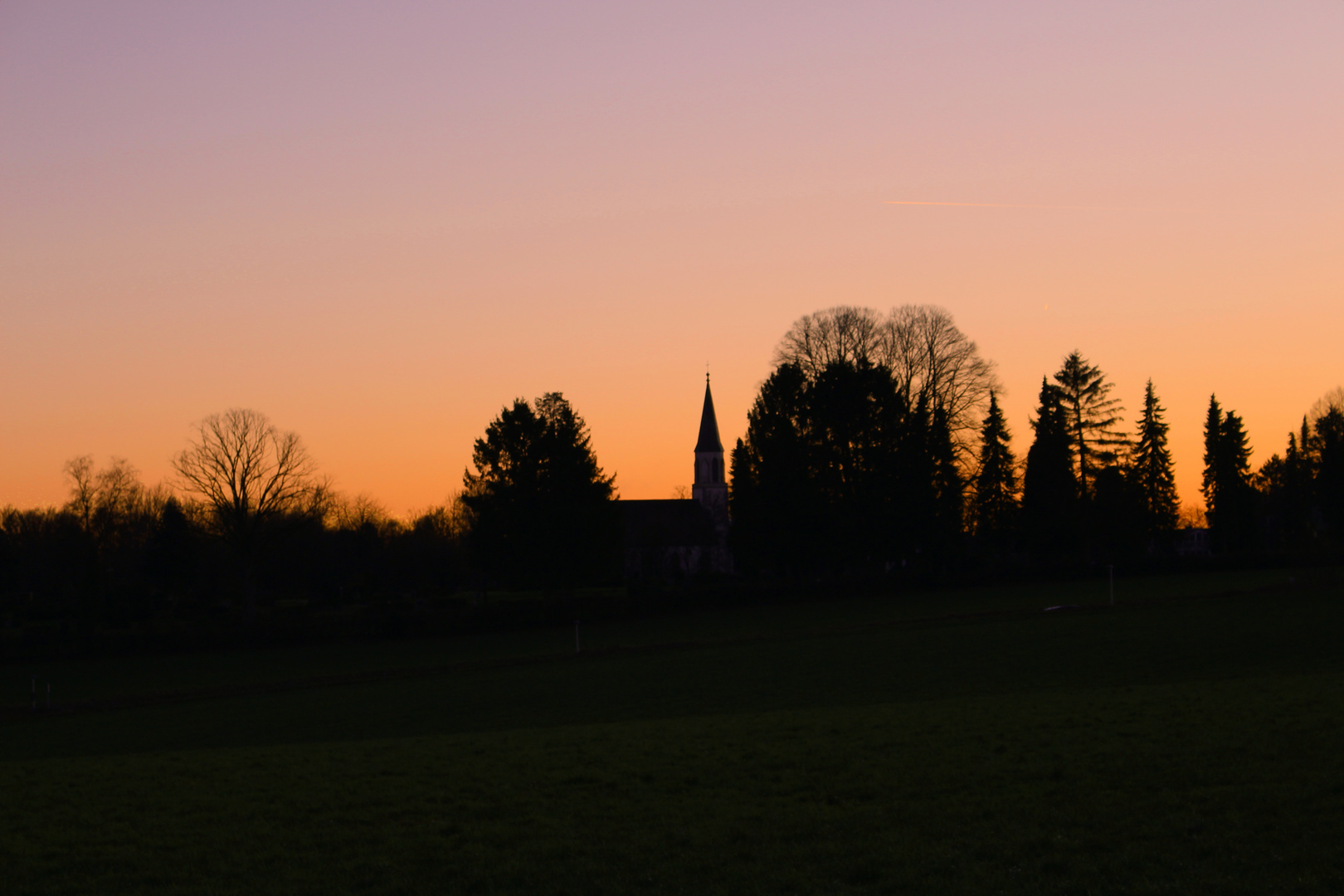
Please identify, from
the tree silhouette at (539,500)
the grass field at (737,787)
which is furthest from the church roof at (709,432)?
the grass field at (737,787)

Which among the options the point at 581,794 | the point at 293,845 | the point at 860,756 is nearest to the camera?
the point at 293,845

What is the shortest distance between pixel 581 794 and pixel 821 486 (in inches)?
1822

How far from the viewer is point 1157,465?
74125 mm

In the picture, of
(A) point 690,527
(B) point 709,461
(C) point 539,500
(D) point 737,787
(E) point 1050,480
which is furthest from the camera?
(B) point 709,461

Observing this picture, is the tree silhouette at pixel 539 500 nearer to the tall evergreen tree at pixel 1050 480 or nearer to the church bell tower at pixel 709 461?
A: the tall evergreen tree at pixel 1050 480

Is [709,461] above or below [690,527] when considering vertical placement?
above

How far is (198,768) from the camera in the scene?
14.8 metres

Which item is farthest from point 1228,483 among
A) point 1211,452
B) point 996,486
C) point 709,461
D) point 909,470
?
point 709,461

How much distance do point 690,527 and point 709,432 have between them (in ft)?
50.4

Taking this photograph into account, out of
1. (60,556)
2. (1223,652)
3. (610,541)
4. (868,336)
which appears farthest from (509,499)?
(60,556)

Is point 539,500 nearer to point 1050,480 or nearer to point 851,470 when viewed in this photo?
point 851,470

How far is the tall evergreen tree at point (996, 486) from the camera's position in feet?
227

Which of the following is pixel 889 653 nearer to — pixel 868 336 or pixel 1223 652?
pixel 1223 652

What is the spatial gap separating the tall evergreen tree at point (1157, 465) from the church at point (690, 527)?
30.9 metres
